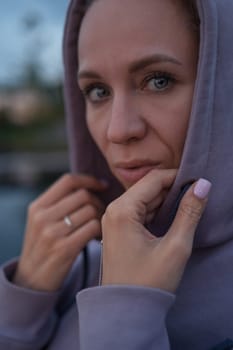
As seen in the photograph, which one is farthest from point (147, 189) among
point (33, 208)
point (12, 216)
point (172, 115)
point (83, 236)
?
point (12, 216)

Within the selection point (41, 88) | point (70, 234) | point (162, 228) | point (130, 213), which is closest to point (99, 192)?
point (70, 234)

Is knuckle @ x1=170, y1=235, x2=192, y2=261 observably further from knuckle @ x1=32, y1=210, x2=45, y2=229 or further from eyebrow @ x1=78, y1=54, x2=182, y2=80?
knuckle @ x1=32, y1=210, x2=45, y2=229

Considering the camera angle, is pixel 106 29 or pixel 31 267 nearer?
pixel 106 29

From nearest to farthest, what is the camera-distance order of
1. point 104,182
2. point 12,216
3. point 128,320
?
point 128,320 < point 104,182 < point 12,216

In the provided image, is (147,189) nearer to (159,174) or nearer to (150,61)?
(159,174)

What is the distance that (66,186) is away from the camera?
1567mm

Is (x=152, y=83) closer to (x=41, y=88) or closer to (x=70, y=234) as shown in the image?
(x=70, y=234)

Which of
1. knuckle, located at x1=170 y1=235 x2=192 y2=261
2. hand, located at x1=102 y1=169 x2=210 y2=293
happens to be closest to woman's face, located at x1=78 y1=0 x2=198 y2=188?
hand, located at x1=102 y1=169 x2=210 y2=293

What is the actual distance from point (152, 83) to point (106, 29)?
0.15 m

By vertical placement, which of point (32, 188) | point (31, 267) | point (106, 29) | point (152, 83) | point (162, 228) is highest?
point (106, 29)

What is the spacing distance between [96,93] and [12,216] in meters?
6.54

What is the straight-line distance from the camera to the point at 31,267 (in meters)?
1.44

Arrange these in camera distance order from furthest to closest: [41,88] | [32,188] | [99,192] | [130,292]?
[41,88] → [32,188] → [99,192] → [130,292]

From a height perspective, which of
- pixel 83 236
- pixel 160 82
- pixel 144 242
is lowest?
pixel 83 236
